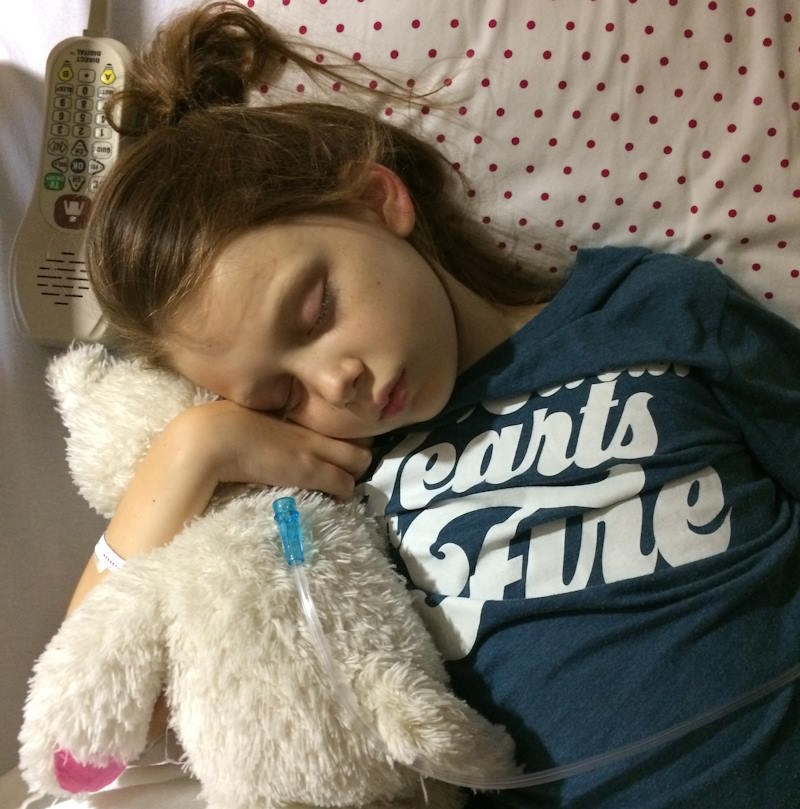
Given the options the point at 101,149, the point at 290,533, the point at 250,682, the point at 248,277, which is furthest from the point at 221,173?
the point at 250,682

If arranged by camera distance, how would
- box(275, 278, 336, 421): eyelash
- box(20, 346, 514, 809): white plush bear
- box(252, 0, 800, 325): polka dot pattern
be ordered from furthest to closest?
box(252, 0, 800, 325): polka dot pattern → box(275, 278, 336, 421): eyelash → box(20, 346, 514, 809): white plush bear

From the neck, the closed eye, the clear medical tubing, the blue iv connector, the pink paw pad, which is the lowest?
the pink paw pad

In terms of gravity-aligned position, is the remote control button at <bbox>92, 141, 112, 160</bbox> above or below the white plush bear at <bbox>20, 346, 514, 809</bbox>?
above

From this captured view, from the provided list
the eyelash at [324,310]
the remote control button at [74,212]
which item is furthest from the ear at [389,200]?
the remote control button at [74,212]

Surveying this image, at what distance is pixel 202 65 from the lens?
0.91 m

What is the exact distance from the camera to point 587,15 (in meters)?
0.87

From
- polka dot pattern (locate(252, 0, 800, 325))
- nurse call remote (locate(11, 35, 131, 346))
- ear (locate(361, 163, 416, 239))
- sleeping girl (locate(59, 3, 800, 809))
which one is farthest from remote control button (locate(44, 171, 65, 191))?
ear (locate(361, 163, 416, 239))

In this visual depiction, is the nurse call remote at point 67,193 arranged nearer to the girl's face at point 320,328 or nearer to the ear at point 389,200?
the girl's face at point 320,328

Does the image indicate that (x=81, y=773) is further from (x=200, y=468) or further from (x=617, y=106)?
(x=617, y=106)

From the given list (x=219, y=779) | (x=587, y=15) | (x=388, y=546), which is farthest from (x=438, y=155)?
(x=219, y=779)

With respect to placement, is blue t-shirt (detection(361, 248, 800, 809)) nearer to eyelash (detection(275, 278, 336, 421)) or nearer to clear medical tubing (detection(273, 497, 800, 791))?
clear medical tubing (detection(273, 497, 800, 791))

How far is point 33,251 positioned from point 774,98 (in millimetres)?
833

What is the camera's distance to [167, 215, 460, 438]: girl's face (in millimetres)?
750

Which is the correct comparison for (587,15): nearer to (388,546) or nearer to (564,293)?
(564,293)
